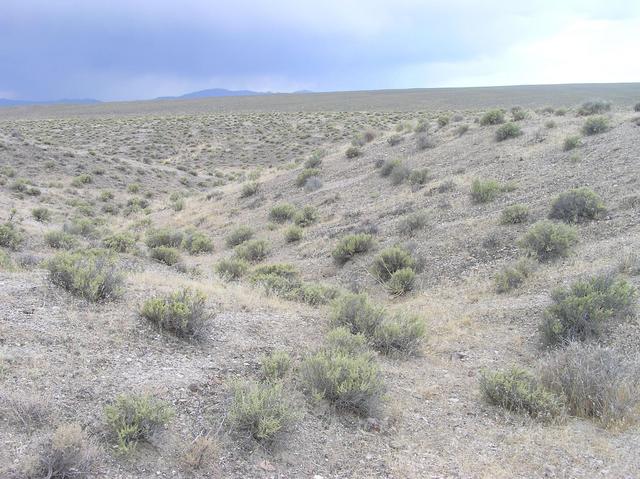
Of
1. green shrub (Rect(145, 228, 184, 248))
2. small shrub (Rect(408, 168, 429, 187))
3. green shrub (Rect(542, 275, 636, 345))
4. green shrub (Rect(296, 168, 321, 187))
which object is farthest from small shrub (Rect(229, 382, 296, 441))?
green shrub (Rect(296, 168, 321, 187))

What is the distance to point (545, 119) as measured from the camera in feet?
70.4

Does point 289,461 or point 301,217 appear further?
point 301,217

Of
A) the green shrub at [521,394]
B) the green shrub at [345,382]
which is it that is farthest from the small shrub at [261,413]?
the green shrub at [521,394]

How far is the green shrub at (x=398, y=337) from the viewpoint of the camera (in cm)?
700

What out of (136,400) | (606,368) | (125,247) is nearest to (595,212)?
(606,368)

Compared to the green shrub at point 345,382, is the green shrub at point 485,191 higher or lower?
higher

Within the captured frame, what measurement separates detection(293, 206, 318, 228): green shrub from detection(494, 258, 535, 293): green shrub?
8.81m

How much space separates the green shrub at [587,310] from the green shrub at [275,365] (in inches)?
150

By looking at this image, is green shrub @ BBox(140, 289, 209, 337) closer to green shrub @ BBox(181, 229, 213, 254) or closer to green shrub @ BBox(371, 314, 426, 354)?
green shrub @ BBox(371, 314, 426, 354)

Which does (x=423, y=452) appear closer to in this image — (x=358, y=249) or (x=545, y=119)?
(x=358, y=249)

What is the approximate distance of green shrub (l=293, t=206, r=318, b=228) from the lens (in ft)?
57.6

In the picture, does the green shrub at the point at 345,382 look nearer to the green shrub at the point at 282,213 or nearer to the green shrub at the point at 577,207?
the green shrub at the point at 577,207

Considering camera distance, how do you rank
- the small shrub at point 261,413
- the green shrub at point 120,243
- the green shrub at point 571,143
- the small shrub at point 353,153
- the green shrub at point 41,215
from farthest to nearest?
the small shrub at point 353,153, the green shrub at point 41,215, the green shrub at point 571,143, the green shrub at point 120,243, the small shrub at point 261,413

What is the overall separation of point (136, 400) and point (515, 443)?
3.68m
